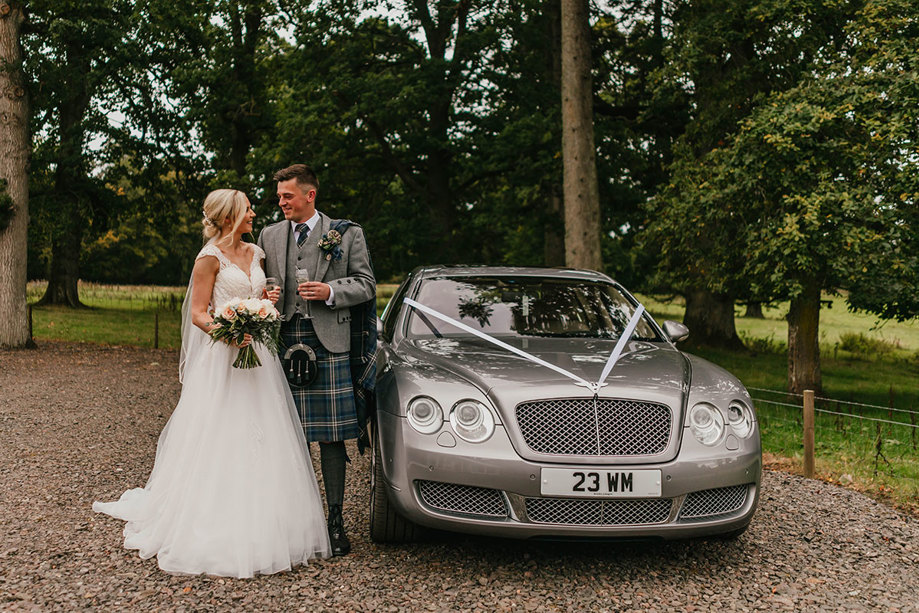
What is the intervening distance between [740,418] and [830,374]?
621 inches

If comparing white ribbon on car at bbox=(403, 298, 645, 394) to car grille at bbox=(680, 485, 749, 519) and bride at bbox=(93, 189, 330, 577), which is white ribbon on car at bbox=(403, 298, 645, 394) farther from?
bride at bbox=(93, 189, 330, 577)

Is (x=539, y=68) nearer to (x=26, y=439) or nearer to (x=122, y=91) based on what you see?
(x=122, y=91)

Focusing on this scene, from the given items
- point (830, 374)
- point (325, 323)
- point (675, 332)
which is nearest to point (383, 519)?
point (325, 323)

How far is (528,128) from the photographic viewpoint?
1775cm

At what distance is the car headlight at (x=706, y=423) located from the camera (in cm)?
402

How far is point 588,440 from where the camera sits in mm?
3854

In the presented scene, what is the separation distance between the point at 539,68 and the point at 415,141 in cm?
356

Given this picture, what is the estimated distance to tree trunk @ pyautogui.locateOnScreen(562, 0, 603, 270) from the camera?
39.1 ft

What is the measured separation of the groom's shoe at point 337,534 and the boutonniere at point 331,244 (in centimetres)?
141

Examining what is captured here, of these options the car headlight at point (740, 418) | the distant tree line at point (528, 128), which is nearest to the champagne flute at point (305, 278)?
the car headlight at point (740, 418)

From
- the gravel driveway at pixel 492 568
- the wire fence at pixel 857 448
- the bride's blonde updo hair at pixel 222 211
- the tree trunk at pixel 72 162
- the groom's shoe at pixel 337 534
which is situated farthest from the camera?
the tree trunk at pixel 72 162

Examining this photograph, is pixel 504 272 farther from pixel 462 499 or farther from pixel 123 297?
pixel 123 297

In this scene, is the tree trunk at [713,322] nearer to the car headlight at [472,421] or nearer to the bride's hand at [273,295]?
the car headlight at [472,421]

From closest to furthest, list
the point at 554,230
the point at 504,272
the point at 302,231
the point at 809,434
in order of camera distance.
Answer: the point at 302,231
the point at 504,272
the point at 809,434
the point at 554,230
